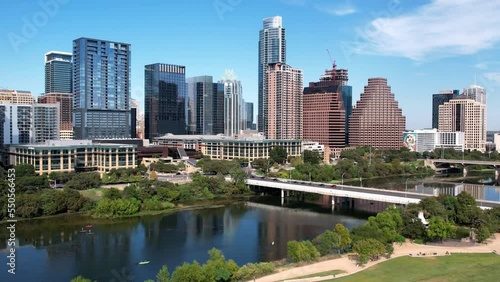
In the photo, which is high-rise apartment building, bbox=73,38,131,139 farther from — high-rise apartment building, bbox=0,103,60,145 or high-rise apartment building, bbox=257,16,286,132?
high-rise apartment building, bbox=257,16,286,132

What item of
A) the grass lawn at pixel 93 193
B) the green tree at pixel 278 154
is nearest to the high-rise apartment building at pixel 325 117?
the green tree at pixel 278 154

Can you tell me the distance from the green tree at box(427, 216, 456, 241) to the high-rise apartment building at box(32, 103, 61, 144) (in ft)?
176

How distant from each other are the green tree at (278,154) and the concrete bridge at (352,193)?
1643cm

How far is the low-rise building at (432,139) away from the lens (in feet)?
313

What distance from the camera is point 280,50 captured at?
367 feet

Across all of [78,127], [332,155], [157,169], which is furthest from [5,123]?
[332,155]

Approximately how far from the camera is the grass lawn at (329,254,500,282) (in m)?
19.3

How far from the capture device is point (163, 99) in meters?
97.9

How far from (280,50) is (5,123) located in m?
67.8

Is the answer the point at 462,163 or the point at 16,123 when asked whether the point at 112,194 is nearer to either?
the point at 16,123

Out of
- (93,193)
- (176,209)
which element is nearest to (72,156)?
(93,193)

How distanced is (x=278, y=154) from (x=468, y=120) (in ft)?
191

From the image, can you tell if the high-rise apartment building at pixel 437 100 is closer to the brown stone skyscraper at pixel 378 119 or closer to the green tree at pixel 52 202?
the brown stone skyscraper at pixel 378 119

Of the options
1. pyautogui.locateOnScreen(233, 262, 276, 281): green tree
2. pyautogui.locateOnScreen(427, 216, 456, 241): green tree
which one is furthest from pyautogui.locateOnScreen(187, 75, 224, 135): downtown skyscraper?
pyautogui.locateOnScreen(233, 262, 276, 281): green tree
